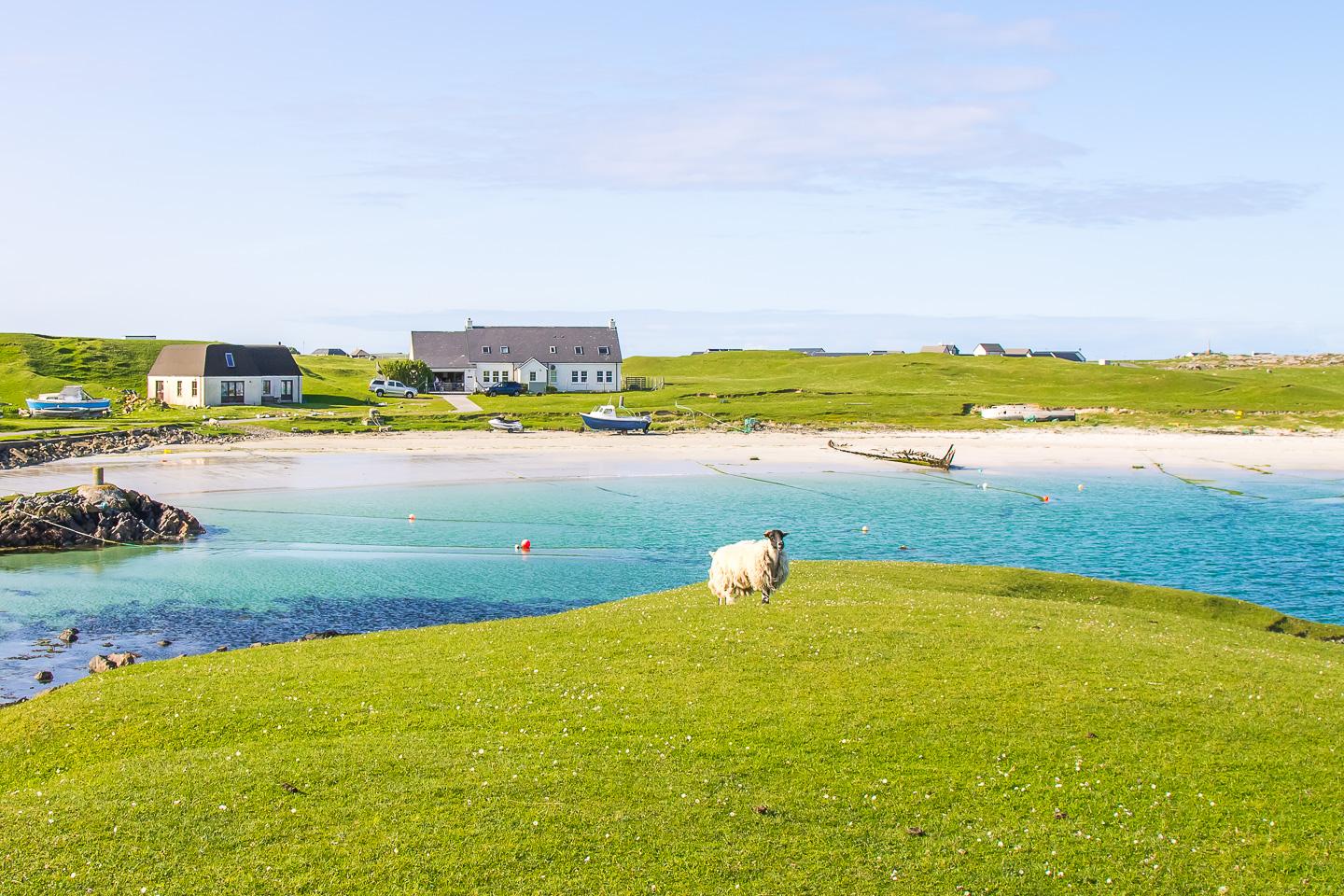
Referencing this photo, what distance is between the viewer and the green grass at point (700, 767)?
1288 cm

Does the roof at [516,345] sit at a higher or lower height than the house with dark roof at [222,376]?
higher

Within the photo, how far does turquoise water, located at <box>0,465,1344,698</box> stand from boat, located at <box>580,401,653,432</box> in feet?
89.7

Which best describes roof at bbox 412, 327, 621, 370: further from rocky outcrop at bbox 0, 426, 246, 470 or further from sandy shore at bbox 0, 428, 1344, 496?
rocky outcrop at bbox 0, 426, 246, 470

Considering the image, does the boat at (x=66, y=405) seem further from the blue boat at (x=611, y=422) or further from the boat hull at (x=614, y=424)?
the boat hull at (x=614, y=424)

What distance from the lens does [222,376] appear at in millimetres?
115188

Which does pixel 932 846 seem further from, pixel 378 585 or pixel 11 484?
pixel 11 484

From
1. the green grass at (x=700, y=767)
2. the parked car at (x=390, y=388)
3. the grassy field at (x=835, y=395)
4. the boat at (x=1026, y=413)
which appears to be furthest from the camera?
the parked car at (x=390, y=388)

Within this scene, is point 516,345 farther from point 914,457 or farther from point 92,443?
point 914,457

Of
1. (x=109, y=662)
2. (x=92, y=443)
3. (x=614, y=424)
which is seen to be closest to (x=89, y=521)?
(x=109, y=662)

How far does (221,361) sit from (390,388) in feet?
78.2

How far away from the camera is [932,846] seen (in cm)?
1338

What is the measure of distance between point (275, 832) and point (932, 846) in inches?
346

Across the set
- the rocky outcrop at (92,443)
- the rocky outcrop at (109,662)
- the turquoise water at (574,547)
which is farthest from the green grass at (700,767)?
the rocky outcrop at (92,443)

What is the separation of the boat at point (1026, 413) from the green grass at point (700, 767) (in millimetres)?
97309
